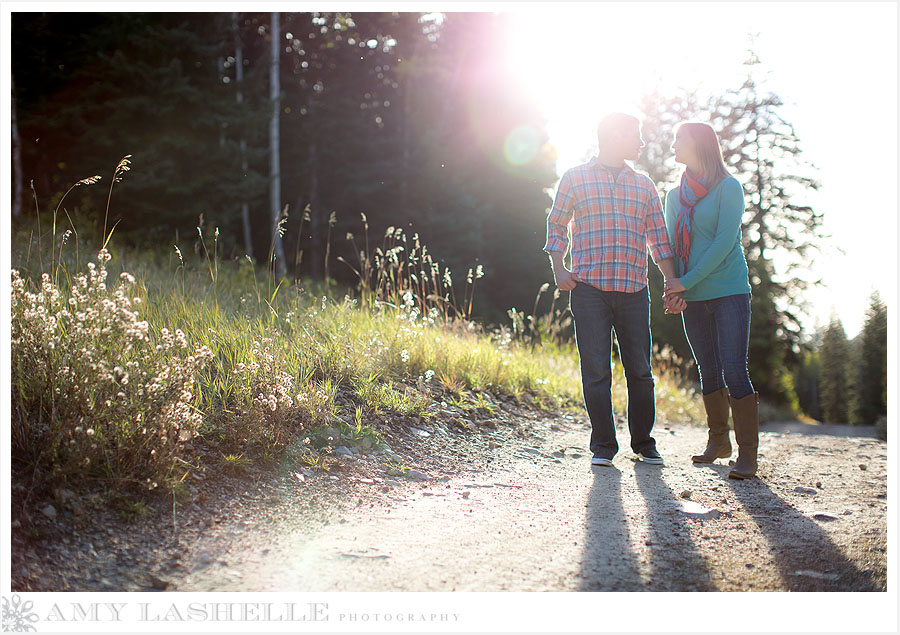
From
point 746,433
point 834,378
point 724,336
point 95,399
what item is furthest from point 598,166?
point 834,378

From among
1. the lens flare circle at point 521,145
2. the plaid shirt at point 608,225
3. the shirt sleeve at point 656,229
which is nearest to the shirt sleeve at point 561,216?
the plaid shirt at point 608,225

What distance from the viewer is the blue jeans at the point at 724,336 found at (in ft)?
10.4

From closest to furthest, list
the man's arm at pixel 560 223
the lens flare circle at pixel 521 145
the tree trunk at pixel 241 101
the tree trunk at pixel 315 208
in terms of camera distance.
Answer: the man's arm at pixel 560 223
the tree trunk at pixel 241 101
the tree trunk at pixel 315 208
the lens flare circle at pixel 521 145

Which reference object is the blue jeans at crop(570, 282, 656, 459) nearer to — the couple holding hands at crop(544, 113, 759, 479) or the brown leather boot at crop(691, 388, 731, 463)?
the couple holding hands at crop(544, 113, 759, 479)

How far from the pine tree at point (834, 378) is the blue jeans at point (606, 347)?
101 feet

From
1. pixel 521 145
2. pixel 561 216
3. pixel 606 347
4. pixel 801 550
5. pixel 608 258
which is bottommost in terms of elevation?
pixel 801 550

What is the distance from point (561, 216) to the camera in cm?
347

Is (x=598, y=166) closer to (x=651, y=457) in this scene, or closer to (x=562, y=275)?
(x=562, y=275)

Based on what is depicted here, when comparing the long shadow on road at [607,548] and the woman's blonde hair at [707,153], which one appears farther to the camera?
the woman's blonde hair at [707,153]

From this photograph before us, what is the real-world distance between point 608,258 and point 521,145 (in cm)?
1643

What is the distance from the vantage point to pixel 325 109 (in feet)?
54.3

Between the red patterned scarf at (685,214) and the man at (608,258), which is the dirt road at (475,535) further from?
the red patterned scarf at (685,214)

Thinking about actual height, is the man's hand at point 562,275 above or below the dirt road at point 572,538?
above

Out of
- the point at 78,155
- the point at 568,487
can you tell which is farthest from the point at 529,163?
the point at 568,487
